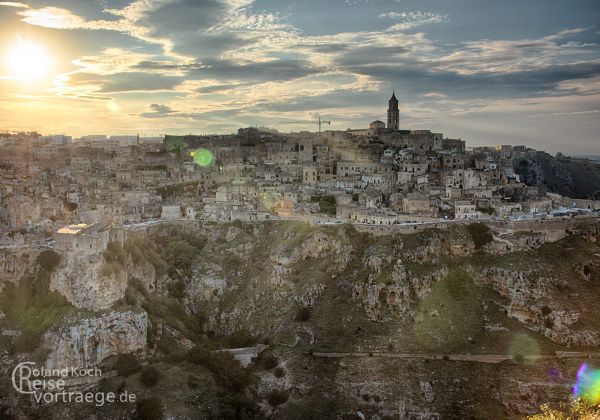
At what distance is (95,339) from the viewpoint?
118 ft

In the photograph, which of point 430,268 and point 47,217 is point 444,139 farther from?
point 47,217

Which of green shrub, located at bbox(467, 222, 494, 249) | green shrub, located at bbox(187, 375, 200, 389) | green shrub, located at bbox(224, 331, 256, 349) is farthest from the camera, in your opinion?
green shrub, located at bbox(467, 222, 494, 249)

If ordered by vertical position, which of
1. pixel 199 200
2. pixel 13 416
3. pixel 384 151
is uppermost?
pixel 384 151

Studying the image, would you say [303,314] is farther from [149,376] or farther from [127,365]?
[127,365]

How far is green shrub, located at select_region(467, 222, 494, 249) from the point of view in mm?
47688

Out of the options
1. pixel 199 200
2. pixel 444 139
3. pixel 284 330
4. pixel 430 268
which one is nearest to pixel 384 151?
pixel 444 139

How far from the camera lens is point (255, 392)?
Answer: 35469mm

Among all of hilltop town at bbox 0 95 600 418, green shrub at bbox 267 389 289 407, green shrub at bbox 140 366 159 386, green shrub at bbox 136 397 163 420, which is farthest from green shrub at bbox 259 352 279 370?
green shrub at bbox 136 397 163 420

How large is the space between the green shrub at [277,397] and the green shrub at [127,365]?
28.0ft

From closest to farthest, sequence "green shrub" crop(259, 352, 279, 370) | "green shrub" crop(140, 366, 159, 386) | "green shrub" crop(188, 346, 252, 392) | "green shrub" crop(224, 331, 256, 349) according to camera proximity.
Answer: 1. "green shrub" crop(140, 366, 159, 386)
2. "green shrub" crop(188, 346, 252, 392)
3. "green shrub" crop(259, 352, 279, 370)
4. "green shrub" crop(224, 331, 256, 349)

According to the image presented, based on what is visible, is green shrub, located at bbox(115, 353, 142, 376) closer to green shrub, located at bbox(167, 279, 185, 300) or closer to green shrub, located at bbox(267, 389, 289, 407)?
green shrub, located at bbox(267, 389, 289, 407)

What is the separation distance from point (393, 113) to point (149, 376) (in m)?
69.6

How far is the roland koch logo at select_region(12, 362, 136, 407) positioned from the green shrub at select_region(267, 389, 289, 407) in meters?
8.20

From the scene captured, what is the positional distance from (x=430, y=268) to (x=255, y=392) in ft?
55.6
